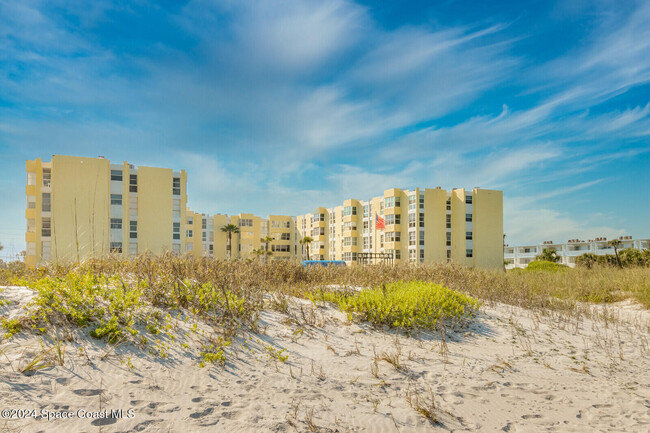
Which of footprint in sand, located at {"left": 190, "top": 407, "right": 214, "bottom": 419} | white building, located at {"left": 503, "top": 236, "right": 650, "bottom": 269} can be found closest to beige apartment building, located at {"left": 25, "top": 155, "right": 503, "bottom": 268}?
footprint in sand, located at {"left": 190, "top": 407, "right": 214, "bottom": 419}

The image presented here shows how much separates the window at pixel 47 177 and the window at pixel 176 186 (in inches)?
476

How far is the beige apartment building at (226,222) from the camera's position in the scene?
134ft

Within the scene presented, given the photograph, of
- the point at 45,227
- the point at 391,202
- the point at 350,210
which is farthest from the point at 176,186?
the point at 350,210

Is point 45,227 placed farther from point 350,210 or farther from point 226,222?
point 350,210

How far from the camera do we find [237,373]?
224 inches

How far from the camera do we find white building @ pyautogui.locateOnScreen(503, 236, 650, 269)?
7381 cm

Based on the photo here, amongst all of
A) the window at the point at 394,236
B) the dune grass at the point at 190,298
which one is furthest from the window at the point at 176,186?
the dune grass at the point at 190,298

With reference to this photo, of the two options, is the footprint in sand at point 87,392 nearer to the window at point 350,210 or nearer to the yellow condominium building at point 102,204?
the yellow condominium building at point 102,204

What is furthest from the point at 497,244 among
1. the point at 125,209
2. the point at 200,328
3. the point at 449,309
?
the point at 200,328

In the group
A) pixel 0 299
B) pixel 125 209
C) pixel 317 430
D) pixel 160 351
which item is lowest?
pixel 317 430

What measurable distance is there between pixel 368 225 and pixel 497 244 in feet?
66.8

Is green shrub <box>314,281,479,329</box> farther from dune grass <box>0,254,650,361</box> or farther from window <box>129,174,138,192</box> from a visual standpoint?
window <box>129,174,138,192</box>

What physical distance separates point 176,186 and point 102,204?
7.89 metres

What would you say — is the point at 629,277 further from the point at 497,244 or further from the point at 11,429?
the point at 497,244
